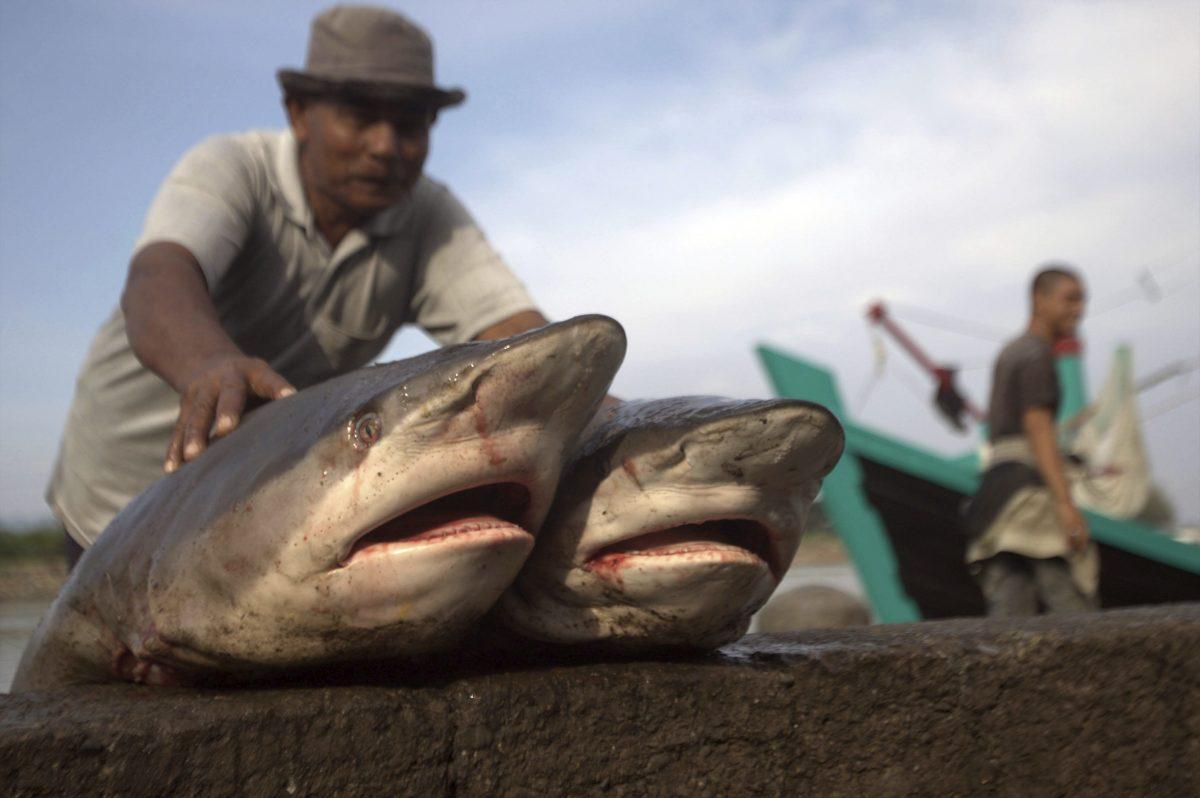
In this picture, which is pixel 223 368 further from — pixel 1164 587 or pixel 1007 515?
pixel 1164 587

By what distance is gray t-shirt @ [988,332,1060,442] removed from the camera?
4035mm

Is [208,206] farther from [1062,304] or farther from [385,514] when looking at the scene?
[1062,304]

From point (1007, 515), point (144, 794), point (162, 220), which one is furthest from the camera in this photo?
point (1007, 515)

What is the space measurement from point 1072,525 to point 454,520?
3.39 metres

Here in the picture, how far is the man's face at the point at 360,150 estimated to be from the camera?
248 cm

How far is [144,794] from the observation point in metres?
1.11

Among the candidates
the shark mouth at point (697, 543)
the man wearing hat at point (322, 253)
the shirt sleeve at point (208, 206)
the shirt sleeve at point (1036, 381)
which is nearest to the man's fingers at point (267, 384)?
the shark mouth at point (697, 543)

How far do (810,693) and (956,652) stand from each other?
0.29 metres

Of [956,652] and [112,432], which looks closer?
[956,652]

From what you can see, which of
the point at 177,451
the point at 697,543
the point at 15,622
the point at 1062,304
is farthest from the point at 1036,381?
the point at 15,622

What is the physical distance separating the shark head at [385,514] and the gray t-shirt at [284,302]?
128 cm

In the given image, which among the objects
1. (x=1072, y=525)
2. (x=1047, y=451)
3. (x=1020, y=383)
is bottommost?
(x=1072, y=525)

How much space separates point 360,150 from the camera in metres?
2.51

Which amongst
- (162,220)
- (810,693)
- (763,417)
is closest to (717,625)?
(810,693)
